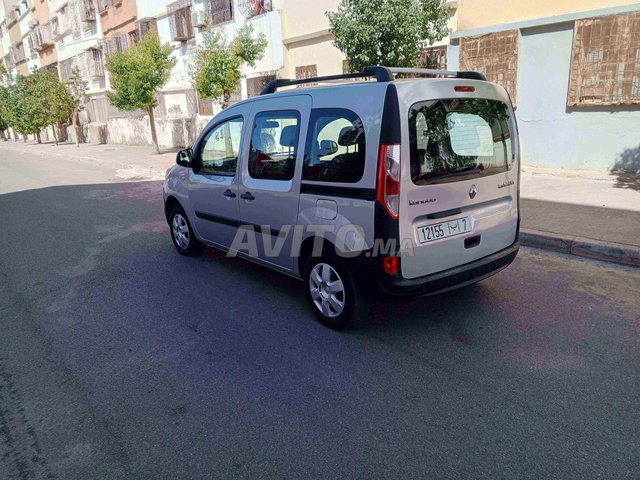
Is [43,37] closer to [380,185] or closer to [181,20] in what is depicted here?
[181,20]

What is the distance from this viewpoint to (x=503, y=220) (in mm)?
4059

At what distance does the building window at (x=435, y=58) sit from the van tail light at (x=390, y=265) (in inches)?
374

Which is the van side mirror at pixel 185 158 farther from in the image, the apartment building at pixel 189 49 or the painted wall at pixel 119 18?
the painted wall at pixel 119 18

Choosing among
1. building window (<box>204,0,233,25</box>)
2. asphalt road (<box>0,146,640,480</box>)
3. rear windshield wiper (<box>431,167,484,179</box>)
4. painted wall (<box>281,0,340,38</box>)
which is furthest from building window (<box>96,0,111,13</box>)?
rear windshield wiper (<box>431,167,484,179</box>)

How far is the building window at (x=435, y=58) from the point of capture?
11539mm

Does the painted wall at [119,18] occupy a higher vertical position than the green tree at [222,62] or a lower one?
higher

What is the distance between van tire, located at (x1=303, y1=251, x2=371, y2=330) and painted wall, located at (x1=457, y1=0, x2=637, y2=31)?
8615 mm

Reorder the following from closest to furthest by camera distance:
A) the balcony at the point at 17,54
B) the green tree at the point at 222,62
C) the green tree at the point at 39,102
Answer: the green tree at the point at 222,62 < the green tree at the point at 39,102 < the balcony at the point at 17,54

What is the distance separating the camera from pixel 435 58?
11.7 metres

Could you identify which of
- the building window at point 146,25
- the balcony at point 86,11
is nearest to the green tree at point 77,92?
the balcony at point 86,11

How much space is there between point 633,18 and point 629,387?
27.4 feet

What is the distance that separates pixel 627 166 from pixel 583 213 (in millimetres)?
3437

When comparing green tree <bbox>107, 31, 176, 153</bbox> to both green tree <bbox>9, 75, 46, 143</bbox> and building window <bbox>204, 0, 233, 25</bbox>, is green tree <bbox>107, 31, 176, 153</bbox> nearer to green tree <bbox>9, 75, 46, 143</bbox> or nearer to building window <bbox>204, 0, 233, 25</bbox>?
building window <bbox>204, 0, 233, 25</bbox>

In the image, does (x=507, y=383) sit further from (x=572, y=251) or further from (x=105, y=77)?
(x=105, y=77)
